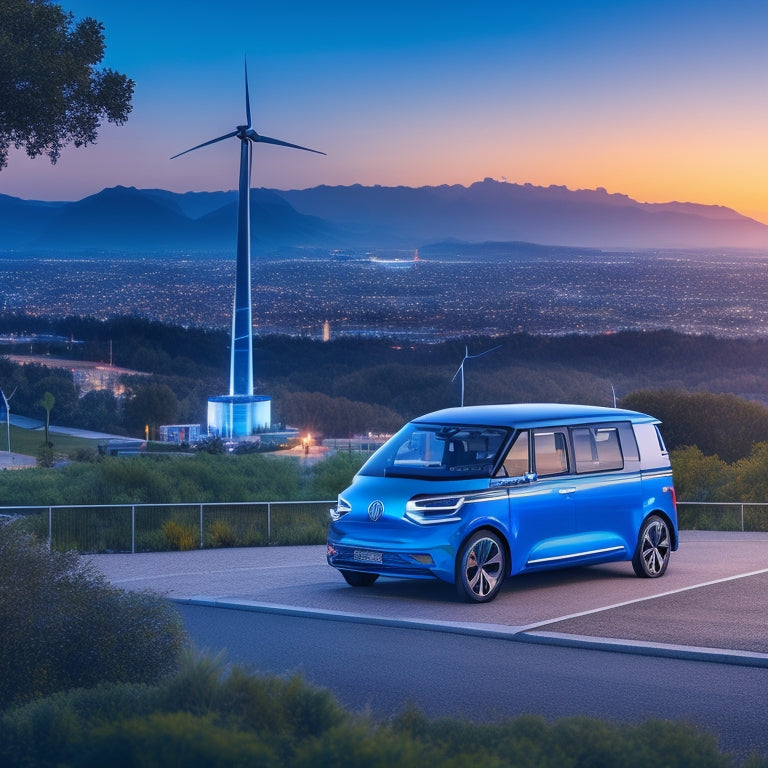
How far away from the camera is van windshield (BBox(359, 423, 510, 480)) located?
13102mm

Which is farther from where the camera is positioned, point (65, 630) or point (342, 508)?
point (342, 508)

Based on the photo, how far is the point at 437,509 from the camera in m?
12.6

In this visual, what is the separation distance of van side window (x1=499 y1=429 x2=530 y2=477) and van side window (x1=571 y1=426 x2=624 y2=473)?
2.49ft

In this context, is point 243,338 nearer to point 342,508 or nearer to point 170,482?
point 170,482

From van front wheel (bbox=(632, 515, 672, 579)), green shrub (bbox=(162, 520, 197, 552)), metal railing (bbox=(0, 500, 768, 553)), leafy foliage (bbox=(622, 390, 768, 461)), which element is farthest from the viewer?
leafy foliage (bbox=(622, 390, 768, 461))

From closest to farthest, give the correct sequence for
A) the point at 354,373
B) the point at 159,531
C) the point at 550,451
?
1. the point at 550,451
2. the point at 159,531
3. the point at 354,373

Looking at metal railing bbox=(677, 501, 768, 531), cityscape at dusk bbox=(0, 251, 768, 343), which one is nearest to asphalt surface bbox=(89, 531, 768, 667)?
metal railing bbox=(677, 501, 768, 531)

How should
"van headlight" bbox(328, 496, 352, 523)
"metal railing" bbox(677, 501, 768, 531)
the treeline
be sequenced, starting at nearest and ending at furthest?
"van headlight" bbox(328, 496, 352, 523) < "metal railing" bbox(677, 501, 768, 531) < the treeline

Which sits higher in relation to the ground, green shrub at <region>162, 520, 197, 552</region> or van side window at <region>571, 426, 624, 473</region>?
van side window at <region>571, 426, 624, 473</region>

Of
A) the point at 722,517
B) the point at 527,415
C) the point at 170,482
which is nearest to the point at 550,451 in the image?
the point at 527,415

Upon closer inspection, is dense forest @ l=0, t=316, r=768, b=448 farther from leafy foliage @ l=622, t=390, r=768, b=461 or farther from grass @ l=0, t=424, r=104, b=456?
leafy foliage @ l=622, t=390, r=768, b=461

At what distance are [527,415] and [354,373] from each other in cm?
14109

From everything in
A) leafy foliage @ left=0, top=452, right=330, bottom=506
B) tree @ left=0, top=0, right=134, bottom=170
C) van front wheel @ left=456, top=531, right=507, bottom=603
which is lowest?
leafy foliage @ left=0, top=452, right=330, bottom=506

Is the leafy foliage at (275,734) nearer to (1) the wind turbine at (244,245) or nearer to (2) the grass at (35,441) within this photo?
(1) the wind turbine at (244,245)
